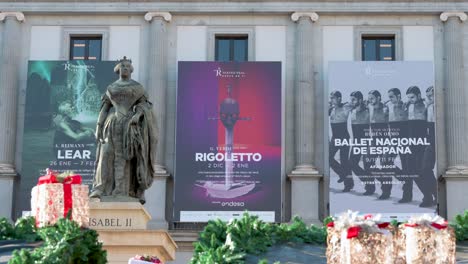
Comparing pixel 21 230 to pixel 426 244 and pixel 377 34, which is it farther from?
pixel 377 34

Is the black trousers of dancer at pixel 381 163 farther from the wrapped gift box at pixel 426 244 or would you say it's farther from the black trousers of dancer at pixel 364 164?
the wrapped gift box at pixel 426 244

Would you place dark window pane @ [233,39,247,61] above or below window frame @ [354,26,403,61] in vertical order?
below

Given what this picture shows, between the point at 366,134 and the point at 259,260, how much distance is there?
29048mm

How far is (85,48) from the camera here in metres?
40.6

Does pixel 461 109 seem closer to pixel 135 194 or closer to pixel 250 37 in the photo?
pixel 250 37

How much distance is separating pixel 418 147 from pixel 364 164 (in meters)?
1.88

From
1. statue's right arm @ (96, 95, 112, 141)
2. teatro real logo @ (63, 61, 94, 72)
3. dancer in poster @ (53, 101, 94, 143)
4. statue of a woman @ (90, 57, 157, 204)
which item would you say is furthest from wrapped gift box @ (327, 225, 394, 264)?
teatro real logo @ (63, 61, 94, 72)

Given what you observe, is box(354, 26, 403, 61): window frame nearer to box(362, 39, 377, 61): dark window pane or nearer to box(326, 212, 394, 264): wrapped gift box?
box(362, 39, 377, 61): dark window pane

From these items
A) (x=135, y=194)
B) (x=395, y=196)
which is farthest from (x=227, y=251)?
(x=395, y=196)

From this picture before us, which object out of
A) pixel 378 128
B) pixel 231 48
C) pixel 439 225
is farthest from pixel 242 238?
pixel 231 48

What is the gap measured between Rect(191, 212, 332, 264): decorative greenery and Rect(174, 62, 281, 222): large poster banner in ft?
88.3

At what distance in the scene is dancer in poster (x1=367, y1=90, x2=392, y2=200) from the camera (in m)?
38.2

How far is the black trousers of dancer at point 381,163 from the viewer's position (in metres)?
38.1

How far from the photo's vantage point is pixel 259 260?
10.0m
